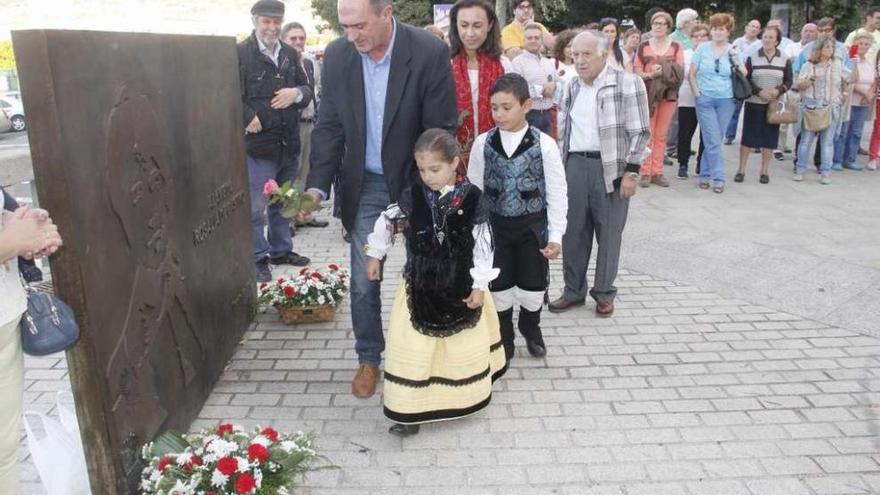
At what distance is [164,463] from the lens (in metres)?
2.81

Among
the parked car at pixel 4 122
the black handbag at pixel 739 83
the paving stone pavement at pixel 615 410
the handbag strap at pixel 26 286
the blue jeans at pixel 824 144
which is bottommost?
the parked car at pixel 4 122

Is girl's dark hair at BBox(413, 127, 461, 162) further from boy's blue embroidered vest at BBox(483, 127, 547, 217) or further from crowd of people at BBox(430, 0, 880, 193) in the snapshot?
crowd of people at BBox(430, 0, 880, 193)

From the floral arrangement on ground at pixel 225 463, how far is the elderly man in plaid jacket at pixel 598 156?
265 cm

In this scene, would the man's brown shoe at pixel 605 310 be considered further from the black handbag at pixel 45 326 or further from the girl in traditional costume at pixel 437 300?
the black handbag at pixel 45 326

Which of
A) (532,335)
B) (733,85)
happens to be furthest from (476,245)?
(733,85)

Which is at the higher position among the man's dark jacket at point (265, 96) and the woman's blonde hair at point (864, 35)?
the woman's blonde hair at point (864, 35)

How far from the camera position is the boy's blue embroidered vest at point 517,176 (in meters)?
3.89

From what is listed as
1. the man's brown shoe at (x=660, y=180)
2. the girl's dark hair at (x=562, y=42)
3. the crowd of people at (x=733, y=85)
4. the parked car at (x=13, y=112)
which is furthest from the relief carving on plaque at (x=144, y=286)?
the parked car at (x=13, y=112)

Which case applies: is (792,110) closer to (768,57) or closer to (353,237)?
(768,57)

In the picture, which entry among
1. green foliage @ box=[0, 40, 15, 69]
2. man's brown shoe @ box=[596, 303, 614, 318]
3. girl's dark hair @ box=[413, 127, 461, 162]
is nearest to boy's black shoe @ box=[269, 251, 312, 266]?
man's brown shoe @ box=[596, 303, 614, 318]

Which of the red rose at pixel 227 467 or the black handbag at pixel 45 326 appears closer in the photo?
the black handbag at pixel 45 326

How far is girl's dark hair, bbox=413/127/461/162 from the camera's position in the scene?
3.22 m

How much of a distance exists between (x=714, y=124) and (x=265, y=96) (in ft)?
18.4

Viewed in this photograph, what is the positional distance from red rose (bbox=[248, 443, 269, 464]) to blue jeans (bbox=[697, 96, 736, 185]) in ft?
24.4
